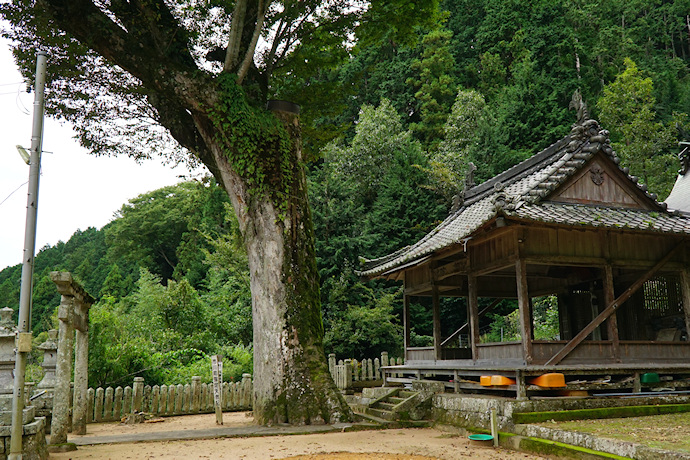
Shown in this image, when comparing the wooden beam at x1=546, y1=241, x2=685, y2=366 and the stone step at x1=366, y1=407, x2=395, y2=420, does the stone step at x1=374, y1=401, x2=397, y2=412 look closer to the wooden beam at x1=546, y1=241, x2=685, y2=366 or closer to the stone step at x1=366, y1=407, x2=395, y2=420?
the stone step at x1=366, y1=407, x2=395, y2=420

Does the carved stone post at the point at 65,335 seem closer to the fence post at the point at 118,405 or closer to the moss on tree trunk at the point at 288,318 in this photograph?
the moss on tree trunk at the point at 288,318

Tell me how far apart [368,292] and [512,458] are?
16.0 m

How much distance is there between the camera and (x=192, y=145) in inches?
499

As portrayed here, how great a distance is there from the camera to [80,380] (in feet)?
32.3

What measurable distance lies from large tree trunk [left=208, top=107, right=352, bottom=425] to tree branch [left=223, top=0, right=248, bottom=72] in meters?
2.37

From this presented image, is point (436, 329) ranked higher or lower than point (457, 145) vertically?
lower

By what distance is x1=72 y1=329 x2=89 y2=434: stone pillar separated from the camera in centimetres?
978

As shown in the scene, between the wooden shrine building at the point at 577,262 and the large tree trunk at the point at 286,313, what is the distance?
273 centimetres

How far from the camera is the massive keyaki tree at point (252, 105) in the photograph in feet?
34.0

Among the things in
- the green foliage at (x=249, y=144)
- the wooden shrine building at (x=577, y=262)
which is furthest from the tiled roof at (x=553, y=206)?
the green foliage at (x=249, y=144)

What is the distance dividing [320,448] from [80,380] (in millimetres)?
4997

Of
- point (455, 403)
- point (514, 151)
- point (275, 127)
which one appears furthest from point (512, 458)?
point (514, 151)

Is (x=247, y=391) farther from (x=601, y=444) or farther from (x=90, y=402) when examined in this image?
(x=601, y=444)

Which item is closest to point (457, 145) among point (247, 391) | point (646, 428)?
point (247, 391)
